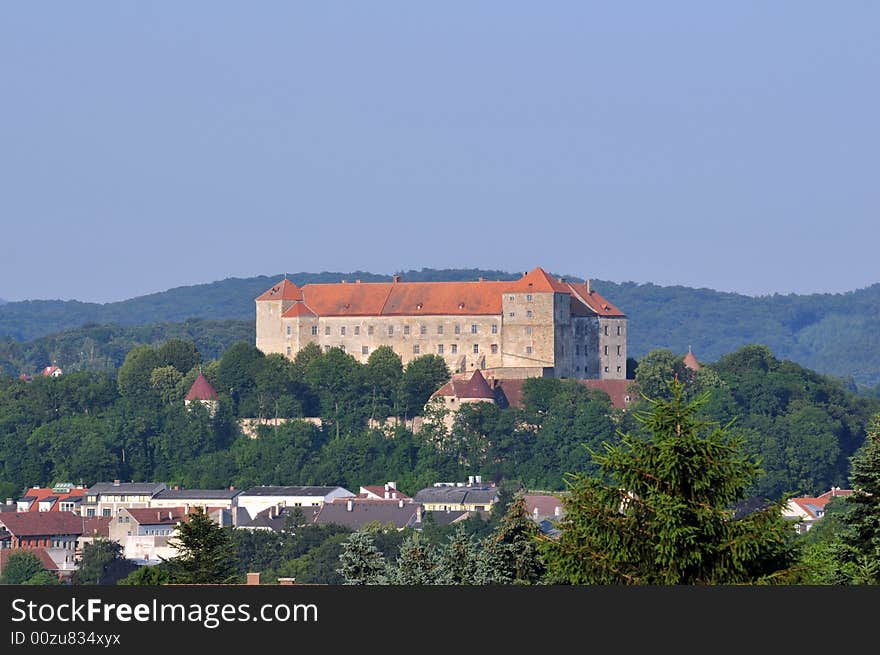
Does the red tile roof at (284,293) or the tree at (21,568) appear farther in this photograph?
the red tile roof at (284,293)

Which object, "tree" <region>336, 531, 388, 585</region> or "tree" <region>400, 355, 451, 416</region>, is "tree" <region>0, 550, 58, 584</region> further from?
"tree" <region>336, 531, 388, 585</region>

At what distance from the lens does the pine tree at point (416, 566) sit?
3095 centimetres

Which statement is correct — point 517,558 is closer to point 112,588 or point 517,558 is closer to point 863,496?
point 863,496

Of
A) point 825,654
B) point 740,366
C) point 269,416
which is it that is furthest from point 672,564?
point 740,366

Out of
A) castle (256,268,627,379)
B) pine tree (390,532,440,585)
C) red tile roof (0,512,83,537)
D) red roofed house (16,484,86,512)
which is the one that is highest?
castle (256,268,627,379)

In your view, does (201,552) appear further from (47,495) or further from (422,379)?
(47,495)

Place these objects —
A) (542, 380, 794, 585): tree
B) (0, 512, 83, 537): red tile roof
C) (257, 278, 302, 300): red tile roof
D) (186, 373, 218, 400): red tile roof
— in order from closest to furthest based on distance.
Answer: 1. (542, 380, 794, 585): tree
2. (0, 512, 83, 537): red tile roof
3. (186, 373, 218, 400): red tile roof
4. (257, 278, 302, 300): red tile roof

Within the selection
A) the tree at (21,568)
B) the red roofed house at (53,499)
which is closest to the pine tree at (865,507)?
the tree at (21,568)

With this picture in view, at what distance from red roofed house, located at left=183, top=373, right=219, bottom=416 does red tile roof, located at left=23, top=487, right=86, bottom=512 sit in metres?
7.00

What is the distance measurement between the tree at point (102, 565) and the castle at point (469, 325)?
844 inches

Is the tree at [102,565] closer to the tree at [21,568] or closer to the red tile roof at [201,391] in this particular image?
the tree at [21,568]

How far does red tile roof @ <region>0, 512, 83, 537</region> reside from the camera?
101m

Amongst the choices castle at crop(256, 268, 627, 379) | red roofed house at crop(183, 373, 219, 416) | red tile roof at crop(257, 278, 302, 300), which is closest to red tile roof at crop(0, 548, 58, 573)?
red roofed house at crop(183, 373, 219, 416)

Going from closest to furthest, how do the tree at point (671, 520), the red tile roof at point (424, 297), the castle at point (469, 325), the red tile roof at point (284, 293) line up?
the tree at point (671, 520), the castle at point (469, 325), the red tile roof at point (424, 297), the red tile roof at point (284, 293)
